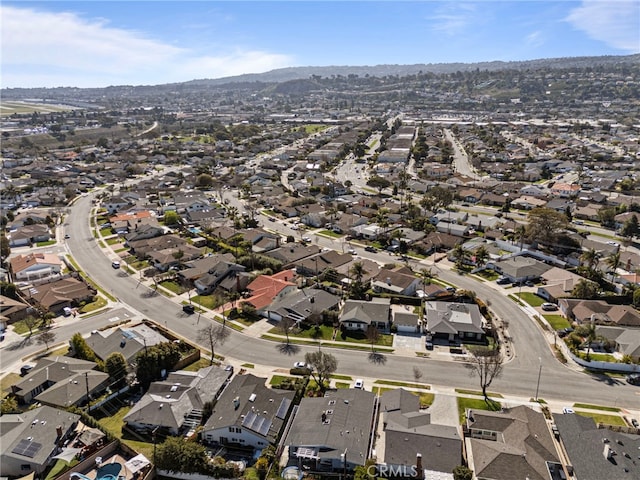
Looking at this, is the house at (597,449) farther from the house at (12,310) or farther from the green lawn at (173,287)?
the house at (12,310)

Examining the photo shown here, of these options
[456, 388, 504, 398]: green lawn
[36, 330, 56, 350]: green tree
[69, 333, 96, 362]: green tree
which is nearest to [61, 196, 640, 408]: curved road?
[456, 388, 504, 398]: green lawn

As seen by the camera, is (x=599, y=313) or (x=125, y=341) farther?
(x=599, y=313)

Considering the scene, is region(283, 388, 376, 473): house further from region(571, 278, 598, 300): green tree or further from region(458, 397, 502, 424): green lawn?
region(571, 278, 598, 300): green tree

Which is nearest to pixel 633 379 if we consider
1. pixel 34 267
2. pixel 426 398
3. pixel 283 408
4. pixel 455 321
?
pixel 455 321

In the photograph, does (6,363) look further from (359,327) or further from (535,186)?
(535,186)

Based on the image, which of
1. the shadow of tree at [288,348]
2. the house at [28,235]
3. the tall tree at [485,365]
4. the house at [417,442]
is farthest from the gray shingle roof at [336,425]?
the house at [28,235]
